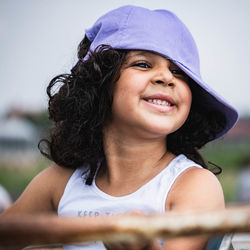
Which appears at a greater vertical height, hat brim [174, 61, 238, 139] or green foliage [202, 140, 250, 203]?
hat brim [174, 61, 238, 139]

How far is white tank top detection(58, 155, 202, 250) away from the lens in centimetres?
121

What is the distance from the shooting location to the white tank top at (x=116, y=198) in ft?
3.98

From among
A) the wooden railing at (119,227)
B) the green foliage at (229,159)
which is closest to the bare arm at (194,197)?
the wooden railing at (119,227)

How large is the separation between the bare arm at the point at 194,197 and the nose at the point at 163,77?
0.26 meters

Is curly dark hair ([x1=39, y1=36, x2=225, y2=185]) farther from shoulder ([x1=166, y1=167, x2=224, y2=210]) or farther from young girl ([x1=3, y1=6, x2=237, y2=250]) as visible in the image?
shoulder ([x1=166, y1=167, x2=224, y2=210])

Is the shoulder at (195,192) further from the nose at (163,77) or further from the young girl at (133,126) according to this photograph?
the nose at (163,77)

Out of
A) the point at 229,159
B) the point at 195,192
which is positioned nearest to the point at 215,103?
the point at 195,192

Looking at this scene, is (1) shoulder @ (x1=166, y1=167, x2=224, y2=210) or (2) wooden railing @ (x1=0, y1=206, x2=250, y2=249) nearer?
(2) wooden railing @ (x1=0, y1=206, x2=250, y2=249)

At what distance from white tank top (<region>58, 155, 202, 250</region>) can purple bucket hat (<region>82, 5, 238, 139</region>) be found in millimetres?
273

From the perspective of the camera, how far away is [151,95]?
1.23 metres

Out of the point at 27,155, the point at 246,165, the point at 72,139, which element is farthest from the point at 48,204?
the point at 27,155

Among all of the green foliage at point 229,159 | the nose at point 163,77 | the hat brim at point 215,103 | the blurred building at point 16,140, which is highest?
the nose at point 163,77

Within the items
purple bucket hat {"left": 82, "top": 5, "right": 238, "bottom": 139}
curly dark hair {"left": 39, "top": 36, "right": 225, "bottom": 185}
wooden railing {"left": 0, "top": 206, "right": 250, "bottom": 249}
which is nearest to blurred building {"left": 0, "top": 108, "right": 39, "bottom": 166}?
curly dark hair {"left": 39, "top": 36, "right": 225, "bottom": 185}

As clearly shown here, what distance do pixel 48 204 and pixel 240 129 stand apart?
18.9m
